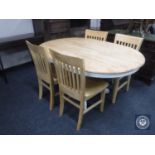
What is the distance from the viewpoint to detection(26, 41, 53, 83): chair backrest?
171cm

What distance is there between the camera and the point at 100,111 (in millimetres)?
2076

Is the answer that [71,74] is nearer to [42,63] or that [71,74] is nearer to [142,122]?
[42,63]

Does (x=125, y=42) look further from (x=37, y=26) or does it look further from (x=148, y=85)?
(x=37, y=26)

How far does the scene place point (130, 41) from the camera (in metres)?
2.18

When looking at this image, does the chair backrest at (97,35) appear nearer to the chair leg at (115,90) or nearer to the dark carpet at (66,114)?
the chair leg at (115,90)

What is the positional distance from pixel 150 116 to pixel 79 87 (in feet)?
3.65

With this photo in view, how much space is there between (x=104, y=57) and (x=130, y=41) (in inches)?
26.8

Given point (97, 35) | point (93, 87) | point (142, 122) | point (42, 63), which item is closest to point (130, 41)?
point (97, 35)

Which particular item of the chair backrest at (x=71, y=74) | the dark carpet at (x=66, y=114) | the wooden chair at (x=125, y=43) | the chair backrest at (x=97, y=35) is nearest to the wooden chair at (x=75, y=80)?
the chair backrest at (x=71, y=74)

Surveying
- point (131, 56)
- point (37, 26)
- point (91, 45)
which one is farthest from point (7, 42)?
point (131, 56)

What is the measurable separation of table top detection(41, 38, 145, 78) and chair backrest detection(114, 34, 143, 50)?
0.22m

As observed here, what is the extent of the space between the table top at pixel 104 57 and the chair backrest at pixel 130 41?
0.22 metres

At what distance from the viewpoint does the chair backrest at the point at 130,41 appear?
2.06 metres
